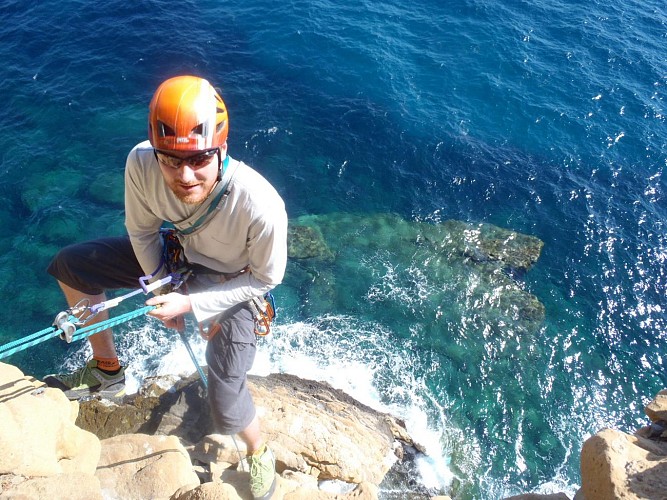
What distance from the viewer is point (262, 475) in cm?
602

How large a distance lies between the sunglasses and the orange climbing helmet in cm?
5

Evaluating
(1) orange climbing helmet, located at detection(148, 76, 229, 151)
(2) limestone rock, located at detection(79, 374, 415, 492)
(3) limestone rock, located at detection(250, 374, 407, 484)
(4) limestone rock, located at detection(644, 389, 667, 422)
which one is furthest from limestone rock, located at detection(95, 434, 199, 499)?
(4) limestone rock, located at detection(644, 389, 667, 422)

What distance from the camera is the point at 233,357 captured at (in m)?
5.49

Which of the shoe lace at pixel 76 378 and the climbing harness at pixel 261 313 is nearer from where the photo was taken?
the climbing harness at pixel 261 313

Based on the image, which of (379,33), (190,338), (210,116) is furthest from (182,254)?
(379,33)

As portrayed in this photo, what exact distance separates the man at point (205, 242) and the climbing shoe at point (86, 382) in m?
0.45

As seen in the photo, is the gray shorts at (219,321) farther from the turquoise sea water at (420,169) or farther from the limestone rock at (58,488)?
the turquoise sea water at (420,169)

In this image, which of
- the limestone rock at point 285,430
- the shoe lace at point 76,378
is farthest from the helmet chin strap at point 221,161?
the shoe lace at point 76,378

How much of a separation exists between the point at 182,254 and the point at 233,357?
50.0 inches

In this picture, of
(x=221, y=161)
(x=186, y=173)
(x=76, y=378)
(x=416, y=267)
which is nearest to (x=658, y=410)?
(x=221, y=161)

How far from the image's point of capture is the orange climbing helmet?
373 centimetres

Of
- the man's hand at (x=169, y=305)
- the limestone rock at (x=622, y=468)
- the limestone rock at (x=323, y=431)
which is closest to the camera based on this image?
the man's hand at (x=169, y=305)

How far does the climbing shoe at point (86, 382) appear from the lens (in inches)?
275

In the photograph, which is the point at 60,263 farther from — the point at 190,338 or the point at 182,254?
A: the point at 190,338
